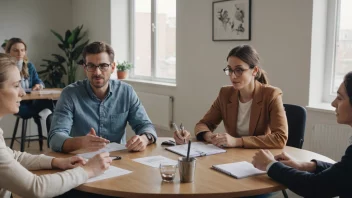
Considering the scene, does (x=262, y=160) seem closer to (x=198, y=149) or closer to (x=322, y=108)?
(x=198, y=149)

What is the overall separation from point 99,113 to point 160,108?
2648mm

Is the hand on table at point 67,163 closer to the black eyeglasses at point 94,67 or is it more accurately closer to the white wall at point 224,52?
the black eyeglasses at point 94,67

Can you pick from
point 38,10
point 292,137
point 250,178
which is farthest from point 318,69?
point 38,10

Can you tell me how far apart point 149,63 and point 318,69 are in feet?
9.28

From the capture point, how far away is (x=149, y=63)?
5.57 metres

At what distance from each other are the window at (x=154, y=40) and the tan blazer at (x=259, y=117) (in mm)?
2671

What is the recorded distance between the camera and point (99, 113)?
223cm

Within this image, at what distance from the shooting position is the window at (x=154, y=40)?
16.8 feet

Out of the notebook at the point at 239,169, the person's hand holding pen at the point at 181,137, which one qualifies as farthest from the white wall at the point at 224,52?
the notebook at the point at 239,169

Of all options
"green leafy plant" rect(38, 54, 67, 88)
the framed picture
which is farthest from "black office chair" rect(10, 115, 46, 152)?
the framed picture

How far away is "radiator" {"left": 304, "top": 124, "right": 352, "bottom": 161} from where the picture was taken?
9.40ft

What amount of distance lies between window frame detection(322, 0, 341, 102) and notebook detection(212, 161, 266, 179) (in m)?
1.81

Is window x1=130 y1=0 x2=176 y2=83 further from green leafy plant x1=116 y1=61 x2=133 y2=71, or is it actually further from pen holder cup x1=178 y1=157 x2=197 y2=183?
pen holder cup x1=178 y1=157 x2=197 y2=183

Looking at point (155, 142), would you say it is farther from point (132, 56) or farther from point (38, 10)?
point (38, 10)
